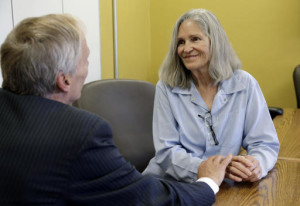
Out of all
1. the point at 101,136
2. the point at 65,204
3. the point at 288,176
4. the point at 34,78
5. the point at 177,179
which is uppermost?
the point at 34,78

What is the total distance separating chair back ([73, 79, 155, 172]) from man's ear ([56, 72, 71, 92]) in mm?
916

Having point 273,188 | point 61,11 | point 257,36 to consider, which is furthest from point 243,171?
point 257,36

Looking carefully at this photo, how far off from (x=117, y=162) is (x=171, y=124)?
79 centimetres

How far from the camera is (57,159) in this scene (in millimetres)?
779

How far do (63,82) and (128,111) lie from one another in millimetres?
1124

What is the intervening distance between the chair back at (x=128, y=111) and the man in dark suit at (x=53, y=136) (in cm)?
96

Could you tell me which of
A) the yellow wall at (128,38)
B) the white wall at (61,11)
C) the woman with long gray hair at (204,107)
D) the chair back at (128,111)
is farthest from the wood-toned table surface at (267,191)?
the yellow wall at (128,38)

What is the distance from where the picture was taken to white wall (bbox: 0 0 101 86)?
183 cm

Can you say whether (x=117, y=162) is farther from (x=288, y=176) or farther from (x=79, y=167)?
(x=288, y=176)

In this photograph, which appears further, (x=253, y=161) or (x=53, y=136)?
(x=253, y=161)

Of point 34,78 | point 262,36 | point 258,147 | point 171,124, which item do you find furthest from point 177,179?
point 262,36

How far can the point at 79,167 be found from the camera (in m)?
0.79

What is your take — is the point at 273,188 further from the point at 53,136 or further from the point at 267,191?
the point at 53,136

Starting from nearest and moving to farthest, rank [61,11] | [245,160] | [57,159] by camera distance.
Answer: [57,159]
[245,160]
[61,11]
